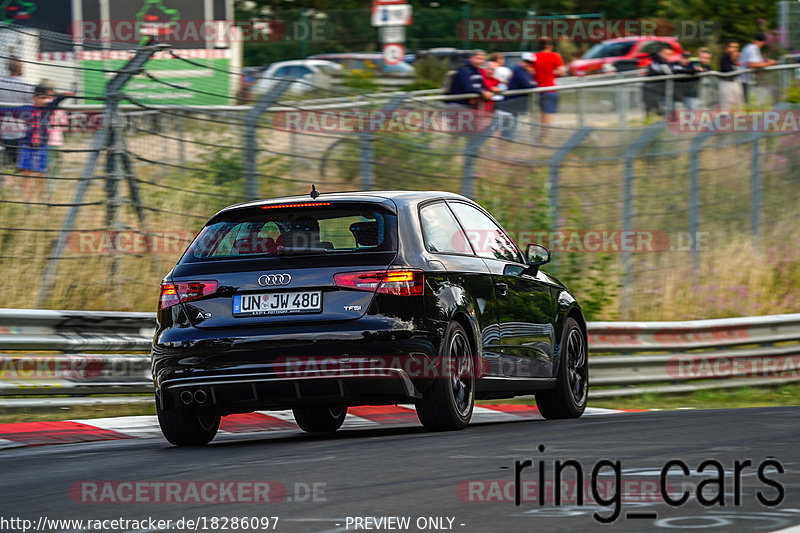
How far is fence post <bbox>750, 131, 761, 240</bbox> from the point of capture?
1972 cm

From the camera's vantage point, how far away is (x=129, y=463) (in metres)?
7.82

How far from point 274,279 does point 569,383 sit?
3.13 metres

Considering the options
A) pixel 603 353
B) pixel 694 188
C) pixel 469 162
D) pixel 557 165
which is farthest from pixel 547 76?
pixel 603 353

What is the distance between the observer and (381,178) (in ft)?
50.4

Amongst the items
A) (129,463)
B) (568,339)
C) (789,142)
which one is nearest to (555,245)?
(789,142)

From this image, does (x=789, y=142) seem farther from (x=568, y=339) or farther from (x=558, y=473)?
(x=558, y=473)

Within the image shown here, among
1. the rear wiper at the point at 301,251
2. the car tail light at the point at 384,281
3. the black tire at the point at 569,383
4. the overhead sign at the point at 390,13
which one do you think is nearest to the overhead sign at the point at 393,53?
the overhead sign at the point at 390,13

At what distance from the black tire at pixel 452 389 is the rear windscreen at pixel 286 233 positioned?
700 millimetres

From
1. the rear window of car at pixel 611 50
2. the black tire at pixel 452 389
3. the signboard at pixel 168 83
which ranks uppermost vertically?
the signboard at pixel 168 83

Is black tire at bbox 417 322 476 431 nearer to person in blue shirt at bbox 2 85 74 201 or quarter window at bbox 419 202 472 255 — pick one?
quarter window at bbox 419 202 472 255

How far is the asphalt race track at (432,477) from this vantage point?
18.5 ft

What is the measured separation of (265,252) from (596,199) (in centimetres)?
979

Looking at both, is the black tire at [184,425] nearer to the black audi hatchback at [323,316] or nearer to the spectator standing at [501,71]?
the black audi hatchback at [323,316]

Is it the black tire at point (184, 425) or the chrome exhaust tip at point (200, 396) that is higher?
the chrome exhaust tip at point (200, 396)
